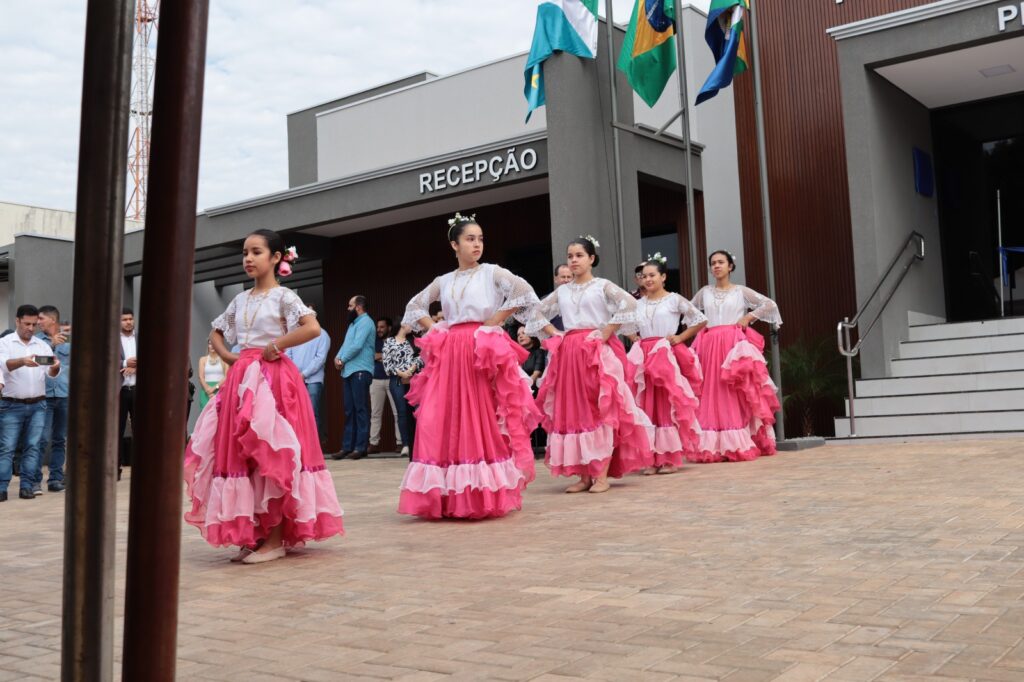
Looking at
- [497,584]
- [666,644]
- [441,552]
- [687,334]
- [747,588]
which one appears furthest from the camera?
[687,334]

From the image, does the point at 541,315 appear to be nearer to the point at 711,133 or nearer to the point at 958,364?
the point at 958,364

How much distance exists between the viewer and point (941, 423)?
11.9 meters

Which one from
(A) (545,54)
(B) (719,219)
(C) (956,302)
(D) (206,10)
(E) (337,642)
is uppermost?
(A) (545,54)

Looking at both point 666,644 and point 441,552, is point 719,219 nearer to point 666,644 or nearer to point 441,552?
point 441,552

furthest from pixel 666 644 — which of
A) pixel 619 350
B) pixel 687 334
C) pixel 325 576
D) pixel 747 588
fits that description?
pixel 687 334

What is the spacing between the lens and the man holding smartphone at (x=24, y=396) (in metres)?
10.4

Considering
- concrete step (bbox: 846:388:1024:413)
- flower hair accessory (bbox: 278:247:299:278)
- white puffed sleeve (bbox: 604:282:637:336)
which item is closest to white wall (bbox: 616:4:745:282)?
concrete step (bbox: 846:388:1024:413)

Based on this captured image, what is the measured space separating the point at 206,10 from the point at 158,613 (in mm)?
789

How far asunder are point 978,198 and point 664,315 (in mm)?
7557

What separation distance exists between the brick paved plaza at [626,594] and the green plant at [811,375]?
640 centimetres

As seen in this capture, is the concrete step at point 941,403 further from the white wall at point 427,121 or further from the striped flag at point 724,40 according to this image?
the white wall at point 427,121

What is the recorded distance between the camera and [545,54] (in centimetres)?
1271

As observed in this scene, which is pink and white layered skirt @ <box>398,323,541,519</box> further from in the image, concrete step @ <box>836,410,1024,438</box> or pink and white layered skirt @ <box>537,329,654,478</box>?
concrete step @ <box>836,410,1024,438</box>

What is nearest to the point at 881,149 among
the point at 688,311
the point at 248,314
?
the point at 688,311
